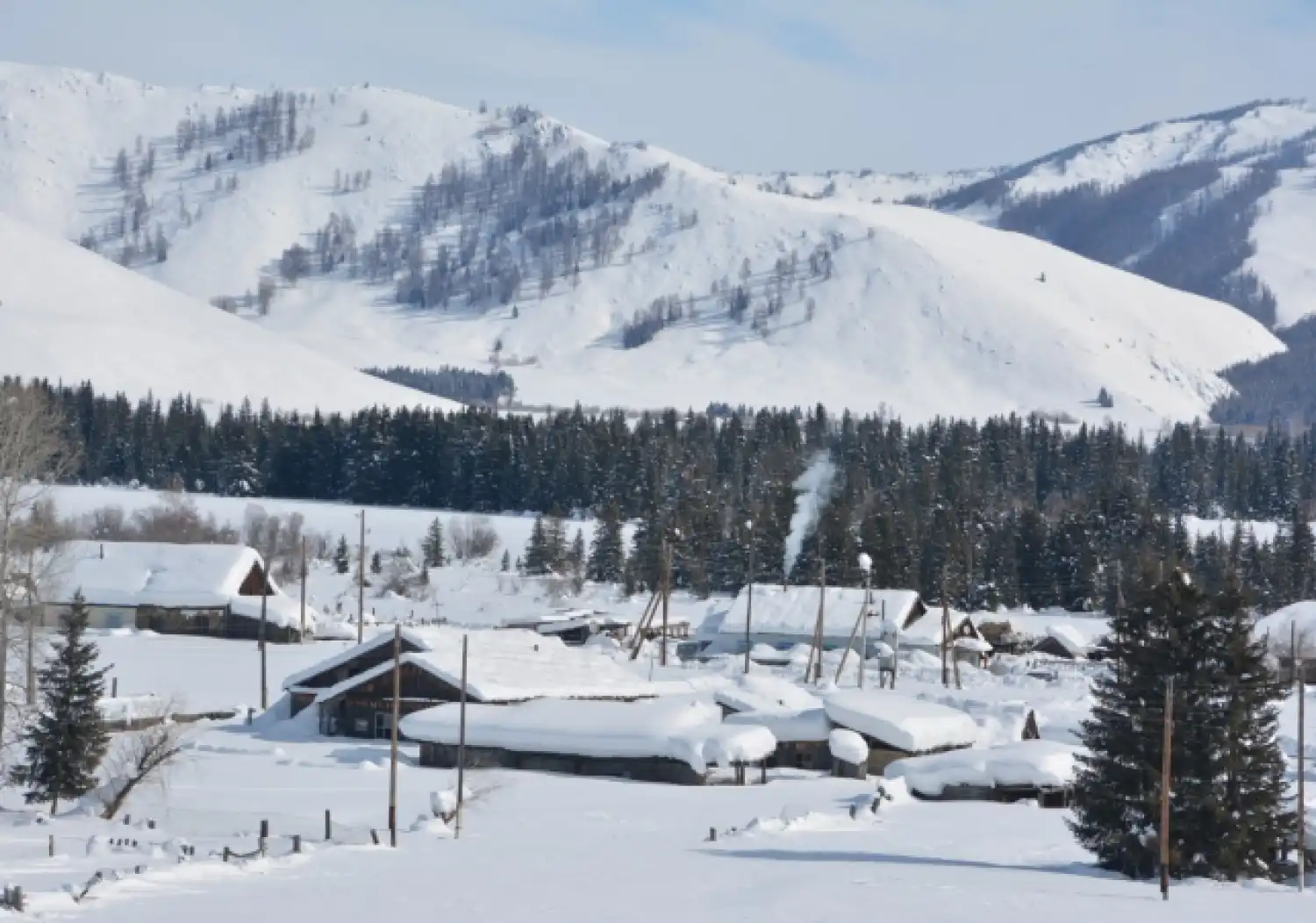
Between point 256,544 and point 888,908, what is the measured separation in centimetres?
8556

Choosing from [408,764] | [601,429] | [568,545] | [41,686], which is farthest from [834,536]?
[41,686]

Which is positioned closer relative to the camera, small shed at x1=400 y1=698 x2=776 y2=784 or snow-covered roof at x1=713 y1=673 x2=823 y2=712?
small shed at x1=400 y1=698 x2=776 y2=784

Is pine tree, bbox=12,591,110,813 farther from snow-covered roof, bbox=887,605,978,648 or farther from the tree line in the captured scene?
the tree line

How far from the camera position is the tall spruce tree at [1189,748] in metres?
30.3

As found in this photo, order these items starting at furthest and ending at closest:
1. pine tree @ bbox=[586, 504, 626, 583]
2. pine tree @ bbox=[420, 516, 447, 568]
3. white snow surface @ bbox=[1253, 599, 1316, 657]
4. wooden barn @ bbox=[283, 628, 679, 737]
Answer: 1. pine tree @ bbox=[420, 516, 447, 568]
2. pine tree @ bbox=[586, 504, 626, 583]
3. white snow surface @ bbox=[1253, 599, 1316, 657]
4. wooden barn @ bbox=[283, 628, 679, 737]

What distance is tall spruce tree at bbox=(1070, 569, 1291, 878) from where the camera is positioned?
3027cm

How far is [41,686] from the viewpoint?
124 ft

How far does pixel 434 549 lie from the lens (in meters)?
109

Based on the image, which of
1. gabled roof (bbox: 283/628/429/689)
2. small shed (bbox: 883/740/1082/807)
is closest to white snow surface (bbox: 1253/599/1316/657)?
small shed (bbox: 883/740/1082/807)

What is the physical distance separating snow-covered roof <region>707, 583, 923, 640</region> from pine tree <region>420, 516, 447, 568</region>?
29.3 m

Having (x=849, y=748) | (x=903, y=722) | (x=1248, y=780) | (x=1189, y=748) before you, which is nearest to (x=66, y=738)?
(x=849, y=748)

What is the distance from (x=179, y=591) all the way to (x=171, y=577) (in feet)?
3.50

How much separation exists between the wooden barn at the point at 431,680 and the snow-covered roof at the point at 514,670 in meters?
0.03

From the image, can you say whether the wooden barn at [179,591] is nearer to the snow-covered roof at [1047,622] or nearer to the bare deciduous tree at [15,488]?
the snow-covered roof at [1047,622]
